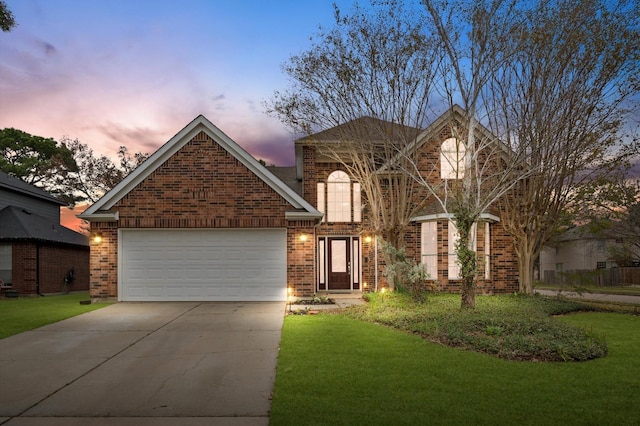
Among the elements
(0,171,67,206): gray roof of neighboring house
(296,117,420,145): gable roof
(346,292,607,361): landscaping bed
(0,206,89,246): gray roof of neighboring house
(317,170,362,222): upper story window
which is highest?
(296,117,420,145): gable roof

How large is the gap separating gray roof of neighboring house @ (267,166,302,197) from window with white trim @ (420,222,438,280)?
5434 mm

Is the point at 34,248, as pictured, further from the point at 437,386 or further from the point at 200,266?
the point at 437,386

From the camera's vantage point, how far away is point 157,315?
482 inches

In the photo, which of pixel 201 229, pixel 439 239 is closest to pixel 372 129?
pixel 439 239

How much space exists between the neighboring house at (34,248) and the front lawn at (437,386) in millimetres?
15770

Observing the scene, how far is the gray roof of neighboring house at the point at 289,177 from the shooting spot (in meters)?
20.3

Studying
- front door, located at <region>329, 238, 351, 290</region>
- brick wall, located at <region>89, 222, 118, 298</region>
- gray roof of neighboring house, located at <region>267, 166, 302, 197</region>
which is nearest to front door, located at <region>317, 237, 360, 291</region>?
front door, located at <region>329, 238, 351, 290</region>

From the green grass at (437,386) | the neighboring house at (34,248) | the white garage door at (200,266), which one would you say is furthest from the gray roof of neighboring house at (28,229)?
the green grass at (437,386)

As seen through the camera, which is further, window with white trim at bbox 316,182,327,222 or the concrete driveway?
window with white trim at bbox 316,182,327,222

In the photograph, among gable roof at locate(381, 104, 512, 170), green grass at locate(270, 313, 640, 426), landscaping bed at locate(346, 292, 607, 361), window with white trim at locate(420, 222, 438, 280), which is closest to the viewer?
green grass at locate(270, 313, 640, 426)

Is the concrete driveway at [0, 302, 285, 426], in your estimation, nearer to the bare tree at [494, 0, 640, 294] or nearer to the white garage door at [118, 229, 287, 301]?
the white garage door at [118, 229, 287, 301]

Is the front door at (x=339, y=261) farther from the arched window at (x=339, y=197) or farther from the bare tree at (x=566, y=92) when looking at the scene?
the bare tree at (x=566, y=92)

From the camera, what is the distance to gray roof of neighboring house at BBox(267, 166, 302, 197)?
66.5 feet

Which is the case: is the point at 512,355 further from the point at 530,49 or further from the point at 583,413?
the point at 530,49
